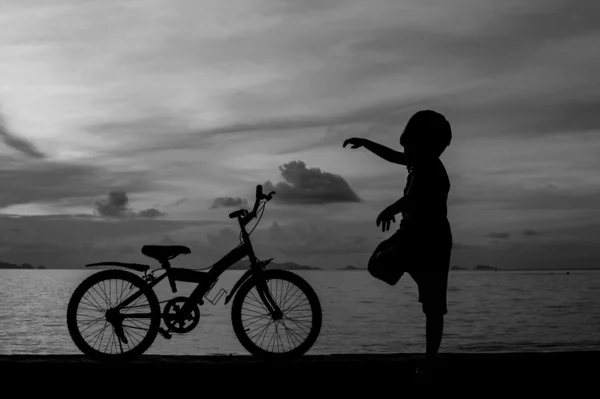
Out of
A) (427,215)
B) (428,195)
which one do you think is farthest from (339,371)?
(428,195)

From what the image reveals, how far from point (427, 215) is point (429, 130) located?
0.72 m

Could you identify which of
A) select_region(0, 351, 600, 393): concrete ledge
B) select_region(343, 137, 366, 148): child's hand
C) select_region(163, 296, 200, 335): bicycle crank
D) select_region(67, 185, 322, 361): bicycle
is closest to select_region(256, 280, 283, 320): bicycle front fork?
select_region(67, 185, 322, 361): bicycle

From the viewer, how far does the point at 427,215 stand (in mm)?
5910

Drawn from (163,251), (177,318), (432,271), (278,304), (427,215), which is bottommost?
(177,318)

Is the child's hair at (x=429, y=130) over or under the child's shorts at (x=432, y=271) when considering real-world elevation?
over

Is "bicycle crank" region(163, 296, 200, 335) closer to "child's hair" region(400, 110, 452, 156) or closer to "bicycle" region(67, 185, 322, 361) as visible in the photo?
"bicycle" region(67, 185, 322, 361)

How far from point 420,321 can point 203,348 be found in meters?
26.2

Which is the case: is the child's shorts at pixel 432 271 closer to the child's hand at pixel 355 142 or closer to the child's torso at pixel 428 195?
the child's torso at pixel 428 195

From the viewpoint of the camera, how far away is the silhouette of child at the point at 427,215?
587 centimetres

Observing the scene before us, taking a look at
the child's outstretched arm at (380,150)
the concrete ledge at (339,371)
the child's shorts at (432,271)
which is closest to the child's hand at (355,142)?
the child's outstretched arm at (380,150)

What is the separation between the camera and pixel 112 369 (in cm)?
647

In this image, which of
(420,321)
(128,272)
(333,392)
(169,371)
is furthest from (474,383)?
(420,321)

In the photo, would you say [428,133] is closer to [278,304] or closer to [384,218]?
[384,218]

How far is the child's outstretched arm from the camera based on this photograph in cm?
651
